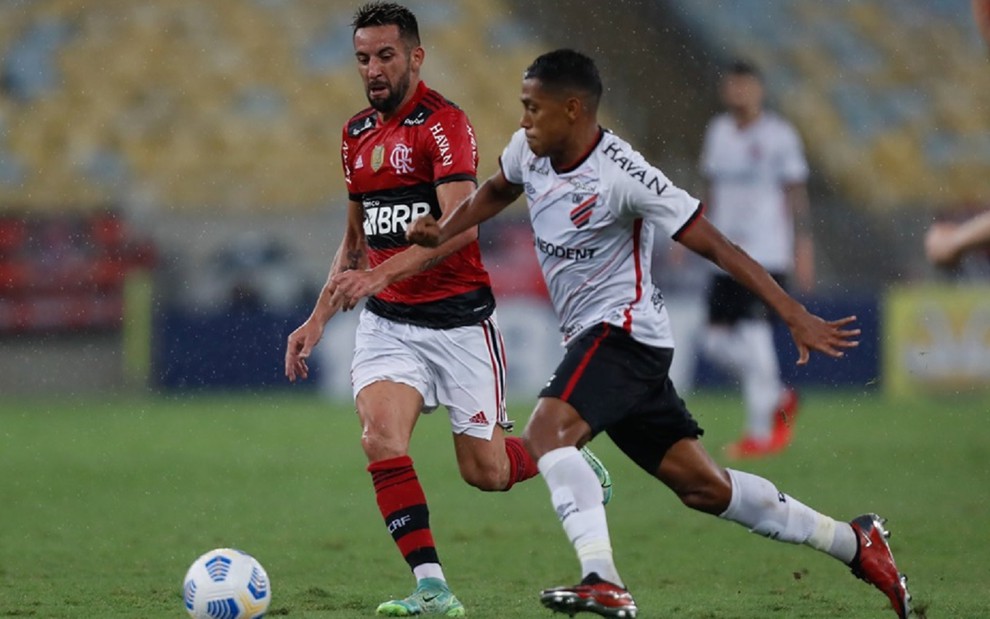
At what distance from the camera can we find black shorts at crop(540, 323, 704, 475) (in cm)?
558

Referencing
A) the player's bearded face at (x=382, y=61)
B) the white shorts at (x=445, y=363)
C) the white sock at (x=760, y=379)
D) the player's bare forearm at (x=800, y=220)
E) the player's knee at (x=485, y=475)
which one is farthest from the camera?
the player's bare forearm at (x=800, y=220)

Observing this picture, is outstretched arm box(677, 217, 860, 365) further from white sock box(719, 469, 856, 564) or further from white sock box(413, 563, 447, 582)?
white sock box(413, 563, 447, 582)

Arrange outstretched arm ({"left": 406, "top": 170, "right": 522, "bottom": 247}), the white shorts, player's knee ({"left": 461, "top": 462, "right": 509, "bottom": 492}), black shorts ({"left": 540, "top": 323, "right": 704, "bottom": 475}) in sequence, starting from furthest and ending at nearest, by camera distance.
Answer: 1. player's knee ({"left": 461, "top": 462, "right": 509, "bottom": 492})
2. the white shorts
3. outstretched arm ({"left": 406, "top": 170, "right": 522, "bottom": 247})
4. black shorts ({"left": 540, "top": 323, "right": 704, "bottom": 475})

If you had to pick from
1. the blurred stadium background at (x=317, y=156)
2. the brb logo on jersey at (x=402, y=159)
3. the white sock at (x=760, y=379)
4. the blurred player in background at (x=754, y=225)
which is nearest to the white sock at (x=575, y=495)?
the brb logo on jersey at (x=402, y=159)

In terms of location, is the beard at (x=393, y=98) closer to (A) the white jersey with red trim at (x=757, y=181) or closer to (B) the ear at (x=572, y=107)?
(B) the ear at (x=572, y=107)

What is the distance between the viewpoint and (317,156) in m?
21.2

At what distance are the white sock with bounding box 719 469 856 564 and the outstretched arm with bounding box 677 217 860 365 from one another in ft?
2.36

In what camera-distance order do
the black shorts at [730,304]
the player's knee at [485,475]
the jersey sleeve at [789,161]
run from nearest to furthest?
the player's knee at [485,475] → the black shorts at [730,304] → the jersey sleeve at [789,161]

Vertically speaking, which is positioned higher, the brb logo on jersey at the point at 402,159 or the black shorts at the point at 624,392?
the brb logo on jersey at the point at 402,159

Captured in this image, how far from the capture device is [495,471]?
689 cm

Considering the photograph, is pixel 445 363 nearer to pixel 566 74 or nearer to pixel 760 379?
pixel 566 74

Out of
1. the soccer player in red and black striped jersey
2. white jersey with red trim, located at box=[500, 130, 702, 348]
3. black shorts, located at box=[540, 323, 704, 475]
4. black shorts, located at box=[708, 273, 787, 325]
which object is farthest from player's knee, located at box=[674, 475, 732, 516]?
black shorts, located at box=[708, 273, 787, 325]

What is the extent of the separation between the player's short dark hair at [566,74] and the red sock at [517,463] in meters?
1.87

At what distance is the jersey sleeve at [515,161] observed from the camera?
19.5 feet
